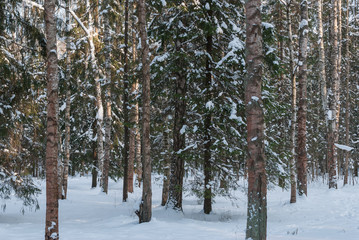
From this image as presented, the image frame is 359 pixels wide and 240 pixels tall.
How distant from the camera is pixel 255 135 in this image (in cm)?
569

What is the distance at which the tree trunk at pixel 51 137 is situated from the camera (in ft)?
20.9

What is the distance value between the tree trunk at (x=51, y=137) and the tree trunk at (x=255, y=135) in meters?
3.75

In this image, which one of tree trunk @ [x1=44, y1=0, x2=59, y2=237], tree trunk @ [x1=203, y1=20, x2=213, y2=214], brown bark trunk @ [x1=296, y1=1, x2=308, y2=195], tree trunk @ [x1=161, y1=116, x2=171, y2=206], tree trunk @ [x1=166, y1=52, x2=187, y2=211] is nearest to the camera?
tree trunk @ [x1=44, y1=0, x2=59, y2=237]

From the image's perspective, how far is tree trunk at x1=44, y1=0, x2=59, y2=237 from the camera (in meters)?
6.38

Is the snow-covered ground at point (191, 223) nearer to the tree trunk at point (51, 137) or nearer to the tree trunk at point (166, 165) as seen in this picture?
the tree trunk at point (51, 137)

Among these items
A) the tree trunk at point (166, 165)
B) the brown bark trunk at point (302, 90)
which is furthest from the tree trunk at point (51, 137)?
the brown bark trunk at point (302, 90)

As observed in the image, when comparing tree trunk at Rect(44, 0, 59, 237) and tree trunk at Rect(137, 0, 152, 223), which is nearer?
tree trunk at Rect(44, 0, 59, 237)

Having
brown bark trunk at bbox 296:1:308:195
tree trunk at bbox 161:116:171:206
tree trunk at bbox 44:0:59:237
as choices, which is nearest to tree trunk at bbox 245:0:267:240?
tree trunk at bbox 44:0:59:237

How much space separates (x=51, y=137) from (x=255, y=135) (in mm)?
3937

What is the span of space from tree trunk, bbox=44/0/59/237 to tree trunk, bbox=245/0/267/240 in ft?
12.3

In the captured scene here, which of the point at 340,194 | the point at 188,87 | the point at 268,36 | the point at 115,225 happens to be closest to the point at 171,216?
the point at 115,225

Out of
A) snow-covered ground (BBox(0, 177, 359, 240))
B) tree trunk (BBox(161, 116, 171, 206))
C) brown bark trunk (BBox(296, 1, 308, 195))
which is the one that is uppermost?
brown bark trunk (BBox(296, 1, 308, 195))

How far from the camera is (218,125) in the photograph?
35.9 feet

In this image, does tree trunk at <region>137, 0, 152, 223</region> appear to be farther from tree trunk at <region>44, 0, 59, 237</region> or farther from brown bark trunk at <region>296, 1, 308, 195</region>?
brown bark trunk at <region>296, 1, 308, 195</region>
